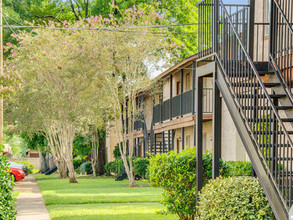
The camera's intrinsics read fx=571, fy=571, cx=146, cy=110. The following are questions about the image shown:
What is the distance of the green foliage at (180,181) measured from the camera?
12234 millimetres

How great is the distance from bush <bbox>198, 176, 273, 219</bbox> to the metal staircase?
0.31 m

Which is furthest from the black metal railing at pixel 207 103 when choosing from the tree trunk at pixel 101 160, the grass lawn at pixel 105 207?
the tree trunk at pixel 101 160

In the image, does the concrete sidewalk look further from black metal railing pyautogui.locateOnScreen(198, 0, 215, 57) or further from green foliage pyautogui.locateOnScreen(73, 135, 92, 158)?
green foliage pyautogui.locateOnScreen(73, 135, 92, 158)

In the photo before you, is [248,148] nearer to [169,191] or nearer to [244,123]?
[244,123]

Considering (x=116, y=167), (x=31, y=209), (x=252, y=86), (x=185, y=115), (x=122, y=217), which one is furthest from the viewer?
(x=116, y=167)

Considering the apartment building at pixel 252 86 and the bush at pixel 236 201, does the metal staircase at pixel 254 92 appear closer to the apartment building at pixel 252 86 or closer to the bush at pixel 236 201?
the apartment building at pixel 252 86

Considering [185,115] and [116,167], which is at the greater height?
[185,115]

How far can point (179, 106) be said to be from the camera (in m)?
29.8

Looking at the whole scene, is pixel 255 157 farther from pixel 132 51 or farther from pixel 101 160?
pixel 101 160

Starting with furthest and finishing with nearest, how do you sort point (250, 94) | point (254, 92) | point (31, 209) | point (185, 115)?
point (185, 115) < point (31, 209) < point (250, 94) < point (254, 92)

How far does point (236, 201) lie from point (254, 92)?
1992 millimetres

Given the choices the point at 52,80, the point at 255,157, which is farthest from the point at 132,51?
the point at 255,157

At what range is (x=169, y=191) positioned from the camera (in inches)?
488

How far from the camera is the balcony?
27.3 meters
